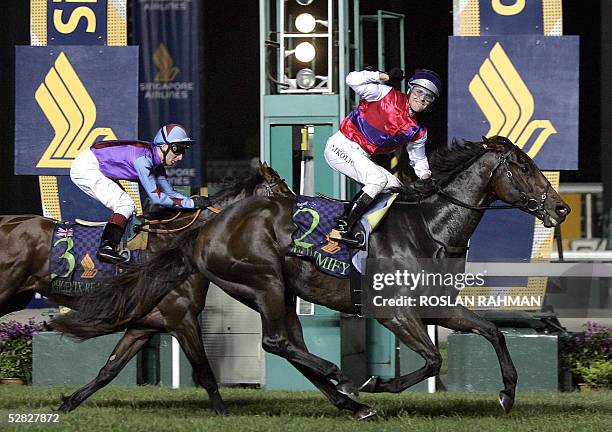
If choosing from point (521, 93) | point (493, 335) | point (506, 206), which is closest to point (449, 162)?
point (506, 206)

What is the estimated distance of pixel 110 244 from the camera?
25.5ft

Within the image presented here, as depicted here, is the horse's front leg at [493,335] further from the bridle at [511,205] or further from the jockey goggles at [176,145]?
the jockey goggles at [176,145]

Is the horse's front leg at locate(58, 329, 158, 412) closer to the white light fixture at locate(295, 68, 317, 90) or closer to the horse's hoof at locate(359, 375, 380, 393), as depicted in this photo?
the horse's hoof at locate(359, 375, 380, 393)

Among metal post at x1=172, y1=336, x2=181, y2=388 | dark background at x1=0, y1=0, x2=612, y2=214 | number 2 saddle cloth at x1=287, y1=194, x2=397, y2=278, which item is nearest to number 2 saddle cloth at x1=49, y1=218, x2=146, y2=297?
number 2 saddle cloth at x1=287, y1=194, x2=397, y2=278

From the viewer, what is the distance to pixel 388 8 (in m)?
11.6

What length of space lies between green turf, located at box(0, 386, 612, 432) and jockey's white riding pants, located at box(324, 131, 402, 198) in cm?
132

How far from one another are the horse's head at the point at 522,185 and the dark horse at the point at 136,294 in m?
1.51

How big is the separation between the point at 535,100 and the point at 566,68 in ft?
1.12

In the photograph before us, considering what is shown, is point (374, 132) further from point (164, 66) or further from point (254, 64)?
point (254, 64)

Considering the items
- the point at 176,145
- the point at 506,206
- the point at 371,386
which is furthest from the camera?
the point at 176,145

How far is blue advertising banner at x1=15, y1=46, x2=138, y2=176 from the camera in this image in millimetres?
9812

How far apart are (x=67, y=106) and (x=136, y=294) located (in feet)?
9.25

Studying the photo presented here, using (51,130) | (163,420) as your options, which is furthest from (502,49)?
(163,420)

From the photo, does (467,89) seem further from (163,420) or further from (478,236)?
(163,420)
